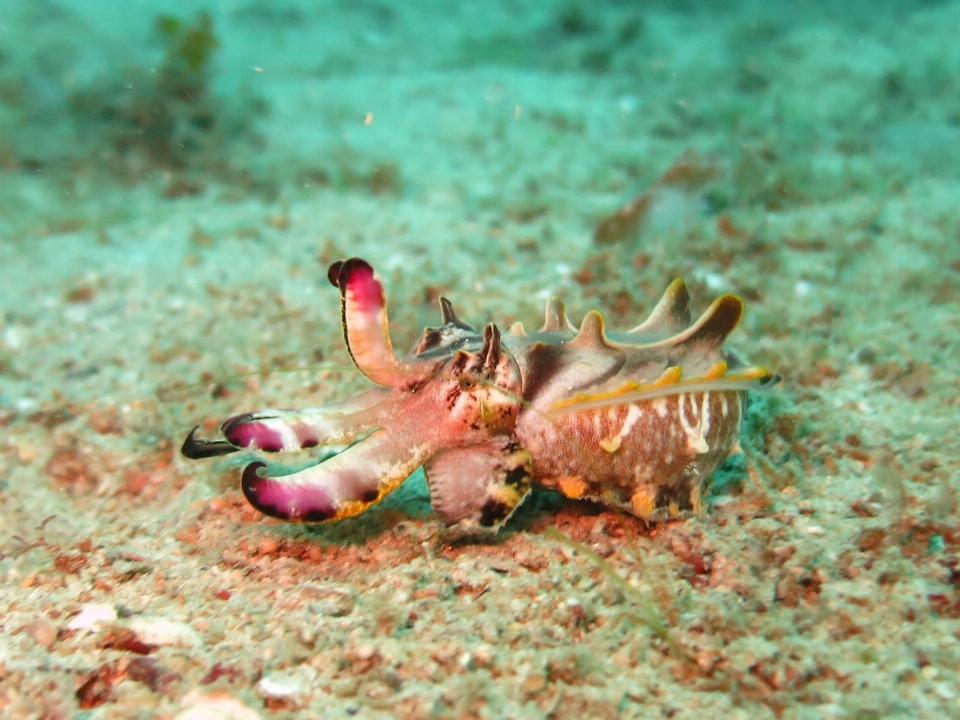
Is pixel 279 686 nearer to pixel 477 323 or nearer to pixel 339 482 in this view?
pixel 339 482

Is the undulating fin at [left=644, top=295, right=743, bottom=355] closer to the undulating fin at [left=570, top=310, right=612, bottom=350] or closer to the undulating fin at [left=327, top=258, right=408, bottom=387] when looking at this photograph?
the undulating fin at [left=570, top=310, right=612, bottom=350]

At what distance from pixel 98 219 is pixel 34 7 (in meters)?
8.44

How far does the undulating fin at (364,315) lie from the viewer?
228 cm

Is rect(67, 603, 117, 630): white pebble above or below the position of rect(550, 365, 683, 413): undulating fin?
below

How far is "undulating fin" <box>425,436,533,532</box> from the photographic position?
2.43 m

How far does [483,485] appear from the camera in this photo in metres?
2.43

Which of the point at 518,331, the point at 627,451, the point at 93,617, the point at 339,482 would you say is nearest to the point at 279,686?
the point at 339,482

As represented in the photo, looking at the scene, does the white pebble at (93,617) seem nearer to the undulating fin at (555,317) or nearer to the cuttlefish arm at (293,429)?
the cuttlefish arm at (293,429)

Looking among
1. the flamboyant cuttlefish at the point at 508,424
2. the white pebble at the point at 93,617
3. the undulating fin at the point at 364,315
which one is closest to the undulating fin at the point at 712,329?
the flamboyant cuttlefish at the point at 508,424

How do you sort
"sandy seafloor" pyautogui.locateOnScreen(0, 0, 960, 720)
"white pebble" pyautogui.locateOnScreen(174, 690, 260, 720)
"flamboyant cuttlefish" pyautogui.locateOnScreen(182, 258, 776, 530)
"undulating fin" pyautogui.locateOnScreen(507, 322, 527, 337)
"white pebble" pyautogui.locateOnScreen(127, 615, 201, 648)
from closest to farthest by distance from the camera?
"white pebble" pyautogui.locateOnScreen(174, 690, 260, 720), "sandy seafloor" pyautogui.locateOnScreen(0, 0, 960, 720), "white pebble" pyautogui.locateOnScreen(127, 615, 201, 648), "flamboyant cuttlefish" pyautogui.locateOnScreen(182, 258, 776, 530), "undulating fin" pyautogui.locateOnScreen(507, 322, 527, 337)

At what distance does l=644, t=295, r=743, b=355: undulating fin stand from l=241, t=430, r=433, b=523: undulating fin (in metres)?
1.03

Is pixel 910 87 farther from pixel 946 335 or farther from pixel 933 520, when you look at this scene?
pixel 933 520

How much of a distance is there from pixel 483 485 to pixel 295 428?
70cm

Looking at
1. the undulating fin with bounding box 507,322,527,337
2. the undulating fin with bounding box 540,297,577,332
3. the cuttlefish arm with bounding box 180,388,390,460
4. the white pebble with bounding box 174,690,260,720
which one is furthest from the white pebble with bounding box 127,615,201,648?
the undulating fin with bounding box 540,297,577,332
